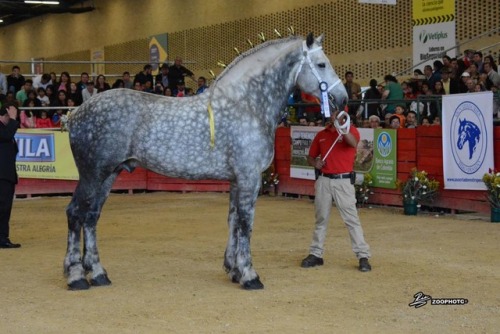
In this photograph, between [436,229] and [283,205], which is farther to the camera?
[283,205]

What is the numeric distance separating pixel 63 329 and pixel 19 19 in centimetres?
4327

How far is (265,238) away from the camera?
11711 mm

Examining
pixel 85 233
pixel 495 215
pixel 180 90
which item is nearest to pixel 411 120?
pixel 495 215

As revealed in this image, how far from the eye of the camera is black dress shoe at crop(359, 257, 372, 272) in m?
8.89

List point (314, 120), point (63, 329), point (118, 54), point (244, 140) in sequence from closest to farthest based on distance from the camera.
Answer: point (63, 329), point (244, 140), point (314, 120), point (118, 54)

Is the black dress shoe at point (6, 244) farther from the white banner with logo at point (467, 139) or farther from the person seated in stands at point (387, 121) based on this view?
the person seated in stands at point (387, 121)

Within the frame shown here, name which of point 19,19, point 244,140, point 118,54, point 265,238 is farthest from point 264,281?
point 19,19

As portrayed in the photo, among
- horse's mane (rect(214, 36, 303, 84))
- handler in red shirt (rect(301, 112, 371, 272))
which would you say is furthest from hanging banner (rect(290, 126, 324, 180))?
horse's mane (rect(214, 36, 303, 84))

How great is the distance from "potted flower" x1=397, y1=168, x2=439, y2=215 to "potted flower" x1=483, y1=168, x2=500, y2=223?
1214mm

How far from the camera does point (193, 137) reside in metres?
8.07

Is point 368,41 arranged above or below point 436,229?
above

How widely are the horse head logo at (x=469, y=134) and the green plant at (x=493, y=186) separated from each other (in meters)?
0.62

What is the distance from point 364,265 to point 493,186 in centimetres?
468

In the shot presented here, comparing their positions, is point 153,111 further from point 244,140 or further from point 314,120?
point 314,120
